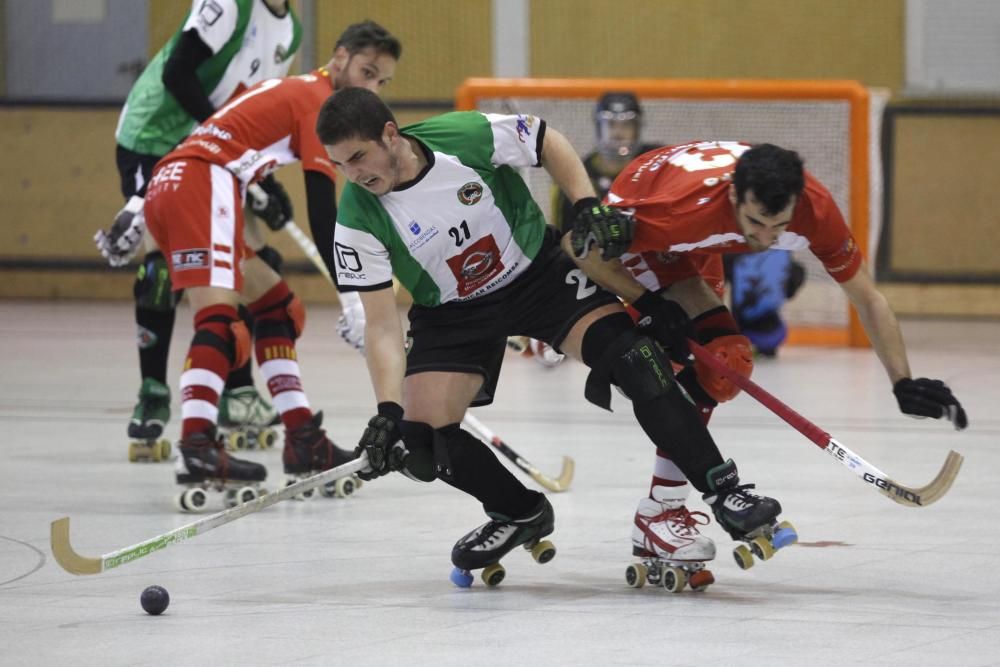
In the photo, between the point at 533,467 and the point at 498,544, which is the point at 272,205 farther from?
the point at 498,544

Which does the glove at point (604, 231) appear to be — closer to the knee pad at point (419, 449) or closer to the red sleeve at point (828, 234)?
the red sleeve at point (828, 234)

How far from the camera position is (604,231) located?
3.75 metres

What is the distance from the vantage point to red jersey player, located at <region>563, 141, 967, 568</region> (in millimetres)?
3674

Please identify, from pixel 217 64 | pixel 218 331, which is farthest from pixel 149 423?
pixel 217 64

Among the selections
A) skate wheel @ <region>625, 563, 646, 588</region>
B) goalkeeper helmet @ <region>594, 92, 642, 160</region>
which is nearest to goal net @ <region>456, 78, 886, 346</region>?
goalkeeper helmet @ <region>594, 92, 642, 160</region>

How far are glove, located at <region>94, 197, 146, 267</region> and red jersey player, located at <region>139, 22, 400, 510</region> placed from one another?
25.6 inches

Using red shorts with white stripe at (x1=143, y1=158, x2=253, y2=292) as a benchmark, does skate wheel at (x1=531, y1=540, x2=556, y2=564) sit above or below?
below

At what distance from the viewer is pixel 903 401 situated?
3795 millimetres

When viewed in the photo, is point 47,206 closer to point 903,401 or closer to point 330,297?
point 330,297

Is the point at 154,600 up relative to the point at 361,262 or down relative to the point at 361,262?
down

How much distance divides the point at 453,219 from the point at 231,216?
1.41 metres

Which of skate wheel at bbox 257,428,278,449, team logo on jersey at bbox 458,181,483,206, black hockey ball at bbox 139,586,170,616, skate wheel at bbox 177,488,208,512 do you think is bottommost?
skate wheel at bbox 257,428,278,449

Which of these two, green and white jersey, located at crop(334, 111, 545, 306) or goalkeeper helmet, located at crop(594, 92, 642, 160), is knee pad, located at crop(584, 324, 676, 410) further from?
goalkeeper helmet, located at crop(594, 92, 642, 160)

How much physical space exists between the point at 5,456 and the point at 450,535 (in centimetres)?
205
